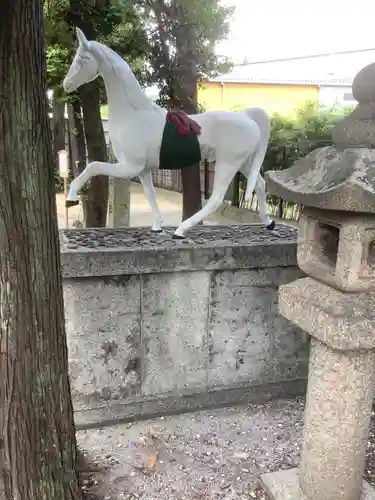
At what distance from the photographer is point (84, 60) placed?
3633mm

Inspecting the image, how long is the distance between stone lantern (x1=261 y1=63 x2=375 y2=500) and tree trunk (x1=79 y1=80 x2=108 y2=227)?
4442mm

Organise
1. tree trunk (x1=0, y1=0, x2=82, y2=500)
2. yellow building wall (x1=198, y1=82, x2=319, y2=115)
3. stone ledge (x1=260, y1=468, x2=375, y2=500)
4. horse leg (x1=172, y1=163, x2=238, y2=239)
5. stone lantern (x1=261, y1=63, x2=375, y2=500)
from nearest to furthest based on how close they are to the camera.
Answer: tree trunk (x1=0, y1=0, x2=82, y2=500) → stone lantern (x1=261, y1=63, x2=375, y2=500) → stone ledge (x1=260, y1=468, x2=375, y2=500) → horse leg (x1=172, y1=163, x2=238, y2=239) → yellow building wall (x1=198, y1=82, x2=319, y2=115)

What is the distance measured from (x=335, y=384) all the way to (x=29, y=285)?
5.16ft

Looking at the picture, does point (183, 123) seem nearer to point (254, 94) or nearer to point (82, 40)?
point (82, 40)

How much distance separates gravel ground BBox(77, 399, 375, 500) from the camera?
2.94 m

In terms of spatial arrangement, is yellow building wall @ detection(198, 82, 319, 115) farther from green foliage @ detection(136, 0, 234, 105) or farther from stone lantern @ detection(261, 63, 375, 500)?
stone lantern @ detection(261, 63, 375, 500)

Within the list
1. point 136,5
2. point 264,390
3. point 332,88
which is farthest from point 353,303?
point 332,88

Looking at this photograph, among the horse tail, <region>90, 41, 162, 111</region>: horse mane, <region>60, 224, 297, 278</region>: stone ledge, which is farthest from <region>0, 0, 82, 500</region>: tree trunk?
the horse tail

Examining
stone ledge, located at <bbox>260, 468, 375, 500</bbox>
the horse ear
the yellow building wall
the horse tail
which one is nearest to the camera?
stone ledge, located at <bbox>260, 468, 375, 500</bbox>

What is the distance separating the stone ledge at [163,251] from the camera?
3.38 m

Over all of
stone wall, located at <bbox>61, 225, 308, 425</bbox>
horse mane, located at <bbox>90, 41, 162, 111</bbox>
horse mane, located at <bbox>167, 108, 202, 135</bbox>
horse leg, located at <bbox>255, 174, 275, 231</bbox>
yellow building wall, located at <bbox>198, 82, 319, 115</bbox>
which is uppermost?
yellow building wall, located at <bbox>198, 82, 319, 115</bbox>

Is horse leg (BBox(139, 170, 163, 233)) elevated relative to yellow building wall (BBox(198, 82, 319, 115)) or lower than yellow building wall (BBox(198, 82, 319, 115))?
lower

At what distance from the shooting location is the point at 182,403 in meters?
3.81

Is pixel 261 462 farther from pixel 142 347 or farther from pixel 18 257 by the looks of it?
pixel 18 257
